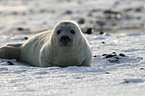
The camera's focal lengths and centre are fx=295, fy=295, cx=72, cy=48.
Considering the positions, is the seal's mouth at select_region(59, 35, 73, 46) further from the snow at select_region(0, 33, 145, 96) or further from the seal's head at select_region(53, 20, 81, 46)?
the snow at select_region(0, 33, 145, 96)

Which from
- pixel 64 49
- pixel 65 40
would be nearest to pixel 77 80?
pixel 65 40

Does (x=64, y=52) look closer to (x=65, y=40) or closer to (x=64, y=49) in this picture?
(x=64, y=49)

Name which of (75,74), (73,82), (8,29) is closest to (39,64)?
(75,74)

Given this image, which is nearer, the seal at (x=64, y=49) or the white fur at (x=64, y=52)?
the seal at (x=64, y=49)

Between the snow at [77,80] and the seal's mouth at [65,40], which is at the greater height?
the seal's mouth at [65,40]

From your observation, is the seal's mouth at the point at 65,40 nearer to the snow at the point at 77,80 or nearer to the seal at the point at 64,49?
the seal at the point at 64,49

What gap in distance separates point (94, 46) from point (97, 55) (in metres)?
0.91

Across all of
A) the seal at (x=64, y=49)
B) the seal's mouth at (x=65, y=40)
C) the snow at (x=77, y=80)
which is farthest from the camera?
the seal at (x=64, y=49)

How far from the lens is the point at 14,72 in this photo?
3814 millimetres

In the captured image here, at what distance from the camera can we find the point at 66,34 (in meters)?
4.25

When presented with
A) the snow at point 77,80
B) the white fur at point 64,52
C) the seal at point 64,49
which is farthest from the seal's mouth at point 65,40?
the snow at point 77,80

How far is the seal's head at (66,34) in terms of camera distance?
13.8ft

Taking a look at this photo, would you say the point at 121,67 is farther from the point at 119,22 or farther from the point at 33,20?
the point at 33,20

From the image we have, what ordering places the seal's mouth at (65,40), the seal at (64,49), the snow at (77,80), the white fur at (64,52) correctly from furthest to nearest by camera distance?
the white fur at (64,52), the seal at (64,49), the seal's mouth at (65,40), the snow at (77,80)
